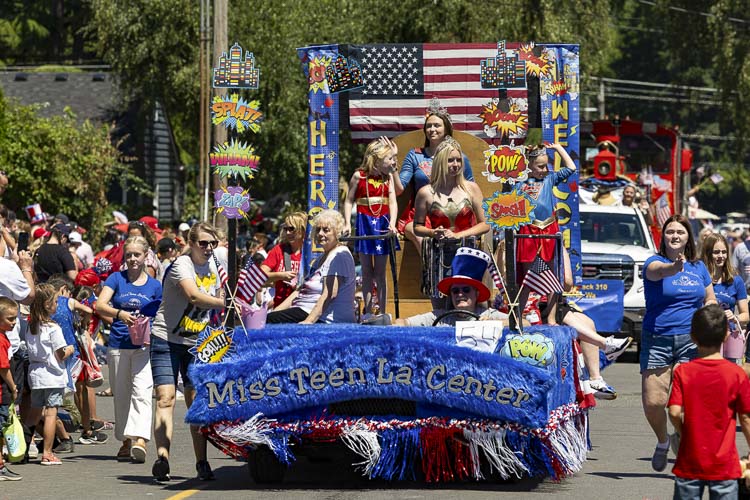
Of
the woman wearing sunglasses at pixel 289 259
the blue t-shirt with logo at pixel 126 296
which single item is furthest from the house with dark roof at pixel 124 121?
the blue t-shirt with logo at pixel 126 296

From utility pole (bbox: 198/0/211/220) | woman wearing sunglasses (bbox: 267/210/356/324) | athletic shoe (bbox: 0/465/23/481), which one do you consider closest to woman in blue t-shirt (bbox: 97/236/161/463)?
athletic shoe (bbox: 0/465/23/481)

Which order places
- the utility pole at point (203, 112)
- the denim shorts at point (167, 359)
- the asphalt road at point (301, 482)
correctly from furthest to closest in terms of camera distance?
1. the utility pole at point (203, 112)
2. the denim shorts at point (167, 359)
3. the asphalt road at point (301, 482)

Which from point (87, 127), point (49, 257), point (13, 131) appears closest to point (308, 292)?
point (49, 257)

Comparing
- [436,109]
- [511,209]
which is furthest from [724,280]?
[511,209]

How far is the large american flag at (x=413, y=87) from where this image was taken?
14.7m

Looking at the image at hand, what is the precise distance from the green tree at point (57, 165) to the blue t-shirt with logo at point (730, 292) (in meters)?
21.8

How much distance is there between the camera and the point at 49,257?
1631cm

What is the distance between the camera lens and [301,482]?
10.2 meters

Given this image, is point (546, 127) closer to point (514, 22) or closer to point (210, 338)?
point (210, 338)

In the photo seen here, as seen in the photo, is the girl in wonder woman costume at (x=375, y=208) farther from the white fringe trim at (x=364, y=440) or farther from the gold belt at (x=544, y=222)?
the white fringe trim at (x=364, y=440)

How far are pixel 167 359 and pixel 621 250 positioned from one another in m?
11.9

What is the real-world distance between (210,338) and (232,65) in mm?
2069

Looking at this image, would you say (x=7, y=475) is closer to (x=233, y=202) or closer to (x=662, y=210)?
(x=233, y=202)

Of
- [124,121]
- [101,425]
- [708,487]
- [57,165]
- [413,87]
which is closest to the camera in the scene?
[708,487]
